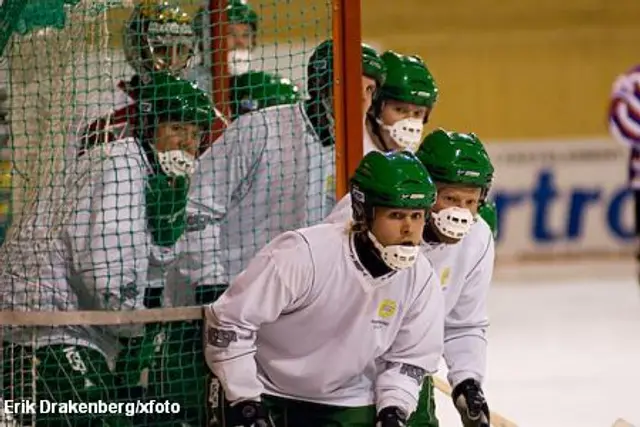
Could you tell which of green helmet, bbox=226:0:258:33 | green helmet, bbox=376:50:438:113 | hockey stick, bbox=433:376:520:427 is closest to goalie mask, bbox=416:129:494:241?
green helmet, bbox=376:50:438:113

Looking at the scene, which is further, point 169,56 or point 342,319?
point 169,56

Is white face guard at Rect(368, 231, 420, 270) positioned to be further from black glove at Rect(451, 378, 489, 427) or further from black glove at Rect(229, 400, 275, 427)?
black glove at Rect(451, 378, 489, 427)

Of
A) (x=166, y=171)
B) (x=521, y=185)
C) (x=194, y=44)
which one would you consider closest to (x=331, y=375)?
(x=166, y=171)

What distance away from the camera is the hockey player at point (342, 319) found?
3902 mm

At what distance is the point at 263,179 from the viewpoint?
16.1ft

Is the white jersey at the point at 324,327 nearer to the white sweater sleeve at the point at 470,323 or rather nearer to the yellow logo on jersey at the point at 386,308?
the yellow logo on jersey at the point at 386,308

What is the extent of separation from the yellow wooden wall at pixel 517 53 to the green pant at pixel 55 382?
7179 millimetres

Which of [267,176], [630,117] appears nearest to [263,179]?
[267,176]

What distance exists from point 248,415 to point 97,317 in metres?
0.78

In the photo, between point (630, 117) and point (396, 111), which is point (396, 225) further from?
point (630, 117)

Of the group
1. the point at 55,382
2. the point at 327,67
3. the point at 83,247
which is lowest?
the point at 55,382

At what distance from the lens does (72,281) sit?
459 cm

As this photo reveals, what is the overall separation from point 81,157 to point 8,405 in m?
0.80

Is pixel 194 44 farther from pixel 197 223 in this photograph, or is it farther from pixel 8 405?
pixel 8 405
